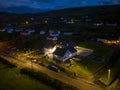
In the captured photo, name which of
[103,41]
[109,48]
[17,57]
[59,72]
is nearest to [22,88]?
[59,72]

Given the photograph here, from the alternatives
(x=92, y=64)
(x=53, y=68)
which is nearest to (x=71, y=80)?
(x=53, y=68)

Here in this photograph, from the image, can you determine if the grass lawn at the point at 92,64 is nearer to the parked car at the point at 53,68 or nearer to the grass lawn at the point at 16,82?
the parked car at the point at 53,68

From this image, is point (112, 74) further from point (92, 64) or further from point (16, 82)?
point (16, 82)

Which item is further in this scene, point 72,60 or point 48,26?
point 48,26

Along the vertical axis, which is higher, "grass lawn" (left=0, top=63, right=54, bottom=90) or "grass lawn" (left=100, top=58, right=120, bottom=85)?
"grass lawn" (left=100, top=58, right=120, bottom=85)

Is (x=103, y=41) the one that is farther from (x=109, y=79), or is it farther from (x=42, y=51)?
(x=109, y=79)

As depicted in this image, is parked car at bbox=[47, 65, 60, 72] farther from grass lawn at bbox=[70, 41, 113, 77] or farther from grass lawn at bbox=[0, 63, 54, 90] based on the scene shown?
grass lawn at bbox=[0, 63, 54, 90]

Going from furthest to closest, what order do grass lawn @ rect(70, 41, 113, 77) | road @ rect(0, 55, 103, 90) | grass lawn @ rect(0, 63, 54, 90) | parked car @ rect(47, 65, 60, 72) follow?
parked car @ rect(47, 65, 60, 72) < grass lawn @ rect(70, 41, 113, 77) < grass lawn @ rect(0, 63, 54, 90) < road @ rect(0, 55, 103, 90)

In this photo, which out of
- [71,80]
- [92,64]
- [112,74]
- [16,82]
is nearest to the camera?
[112,74]

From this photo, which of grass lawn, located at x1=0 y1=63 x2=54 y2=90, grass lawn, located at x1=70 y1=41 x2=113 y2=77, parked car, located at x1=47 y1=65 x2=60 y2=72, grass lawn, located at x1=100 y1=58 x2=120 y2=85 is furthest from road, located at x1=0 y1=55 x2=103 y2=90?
grass lawn, located at x1=0 y1=63 x2=54 y2=90
